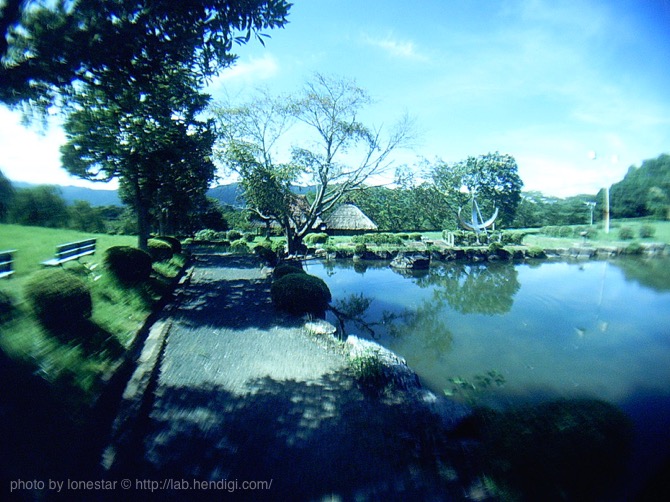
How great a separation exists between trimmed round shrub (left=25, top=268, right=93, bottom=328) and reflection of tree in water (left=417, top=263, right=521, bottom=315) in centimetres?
1146

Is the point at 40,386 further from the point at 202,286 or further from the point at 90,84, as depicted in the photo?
the point at 202,286

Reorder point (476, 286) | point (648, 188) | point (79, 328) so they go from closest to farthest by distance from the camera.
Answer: point (648, 188), point (79, 328), point (476, 286)

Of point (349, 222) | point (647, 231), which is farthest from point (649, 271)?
point (349, 222)

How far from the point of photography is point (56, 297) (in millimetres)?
5230

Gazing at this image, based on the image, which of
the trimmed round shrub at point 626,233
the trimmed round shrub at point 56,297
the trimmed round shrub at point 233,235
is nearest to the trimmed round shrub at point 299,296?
the trimmed round shrub at point 56,297

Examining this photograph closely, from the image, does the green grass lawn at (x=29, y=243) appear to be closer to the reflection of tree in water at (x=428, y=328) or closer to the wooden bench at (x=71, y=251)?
the wooden bench at (x=71, y=251)

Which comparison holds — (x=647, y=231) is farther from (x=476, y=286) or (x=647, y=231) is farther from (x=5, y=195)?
(x=5, y=195)

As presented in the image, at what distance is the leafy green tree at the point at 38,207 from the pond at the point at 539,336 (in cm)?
777

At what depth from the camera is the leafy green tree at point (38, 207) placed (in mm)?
5176

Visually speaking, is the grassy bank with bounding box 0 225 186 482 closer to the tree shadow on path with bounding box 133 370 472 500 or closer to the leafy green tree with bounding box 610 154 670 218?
the tree shadow on path with bounding box 133 370 472 500

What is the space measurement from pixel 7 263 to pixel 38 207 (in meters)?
1.23

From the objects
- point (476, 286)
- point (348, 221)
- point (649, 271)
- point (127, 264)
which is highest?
point (348, 221)

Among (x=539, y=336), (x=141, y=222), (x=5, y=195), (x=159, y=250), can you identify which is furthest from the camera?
(x=159, y=250)

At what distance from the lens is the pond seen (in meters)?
5.82
